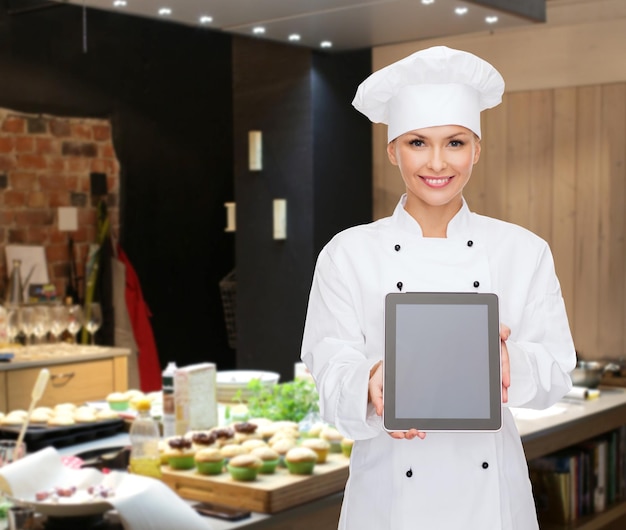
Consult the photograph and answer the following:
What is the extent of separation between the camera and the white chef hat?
4.35ft

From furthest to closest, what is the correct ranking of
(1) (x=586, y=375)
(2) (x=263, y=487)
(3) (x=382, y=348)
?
(1) (x=586, y=375)
(2) (x=263, y=487)
(3) (x=382, y=348)

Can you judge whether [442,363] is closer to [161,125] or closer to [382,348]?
[382,348]

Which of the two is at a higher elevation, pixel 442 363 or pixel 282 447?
pixel 442 363

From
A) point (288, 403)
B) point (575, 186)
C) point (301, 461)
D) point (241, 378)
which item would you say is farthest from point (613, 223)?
point (301, 461)

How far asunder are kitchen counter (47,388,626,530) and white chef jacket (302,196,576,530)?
816mm

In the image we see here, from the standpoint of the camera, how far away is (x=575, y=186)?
4.31 meters

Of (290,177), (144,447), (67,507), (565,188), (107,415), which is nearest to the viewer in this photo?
(67,507)

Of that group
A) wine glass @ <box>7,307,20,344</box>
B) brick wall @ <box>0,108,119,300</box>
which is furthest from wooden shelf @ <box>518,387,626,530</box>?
brick wall @ <box>0,108,119,300</box>

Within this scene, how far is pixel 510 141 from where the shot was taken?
4480mm

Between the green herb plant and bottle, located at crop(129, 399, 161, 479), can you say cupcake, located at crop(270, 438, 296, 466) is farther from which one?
the green herb plant

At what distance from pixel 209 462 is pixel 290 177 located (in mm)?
2406

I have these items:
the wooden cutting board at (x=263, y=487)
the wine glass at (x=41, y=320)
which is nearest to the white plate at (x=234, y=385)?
the wooden cutting board at (x=263, y=487)

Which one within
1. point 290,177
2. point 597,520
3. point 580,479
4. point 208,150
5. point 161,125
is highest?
point 161,125

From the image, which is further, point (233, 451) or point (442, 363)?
point (233, 451)
